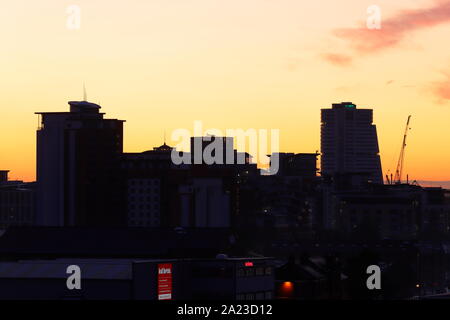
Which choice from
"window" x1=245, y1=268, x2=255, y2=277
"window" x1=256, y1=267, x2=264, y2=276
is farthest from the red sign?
"window" x1=256, y1=267, x2=264, y2=276

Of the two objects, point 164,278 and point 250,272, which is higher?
point 250,272

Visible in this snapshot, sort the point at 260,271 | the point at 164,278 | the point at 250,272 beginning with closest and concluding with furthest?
the point at 164,278
the point at 250,272
the point at 260,271

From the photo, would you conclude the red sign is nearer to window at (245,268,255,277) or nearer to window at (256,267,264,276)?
window at (245,268,255,277)

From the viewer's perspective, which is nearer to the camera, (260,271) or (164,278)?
(164,278)

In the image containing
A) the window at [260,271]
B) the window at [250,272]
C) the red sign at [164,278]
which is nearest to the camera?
the red sign at [164,278]

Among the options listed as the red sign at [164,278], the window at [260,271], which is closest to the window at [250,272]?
the window at [260,271]

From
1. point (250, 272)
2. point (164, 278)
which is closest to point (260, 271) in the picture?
point (250, 272)

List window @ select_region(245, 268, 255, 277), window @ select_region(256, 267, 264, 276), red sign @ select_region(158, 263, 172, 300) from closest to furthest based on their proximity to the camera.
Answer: red sign @ select_region(158, 263, 172, 300) < window @ select_region(245, 268, 255, 277) < window @ select_region(256, 267, 264, 276)

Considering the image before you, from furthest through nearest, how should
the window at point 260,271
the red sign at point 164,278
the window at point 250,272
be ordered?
the window at point 260,271 < the window at point 250,272 < the red sign at point 164,278

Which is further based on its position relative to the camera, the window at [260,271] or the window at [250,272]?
the window at [260,271]

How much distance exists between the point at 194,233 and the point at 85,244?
46.9 ft

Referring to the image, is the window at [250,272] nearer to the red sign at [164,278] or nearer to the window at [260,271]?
the window at [260,271]

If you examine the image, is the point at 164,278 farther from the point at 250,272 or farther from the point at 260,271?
the point at 260,271

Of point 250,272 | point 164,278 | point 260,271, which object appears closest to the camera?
point 164,278
